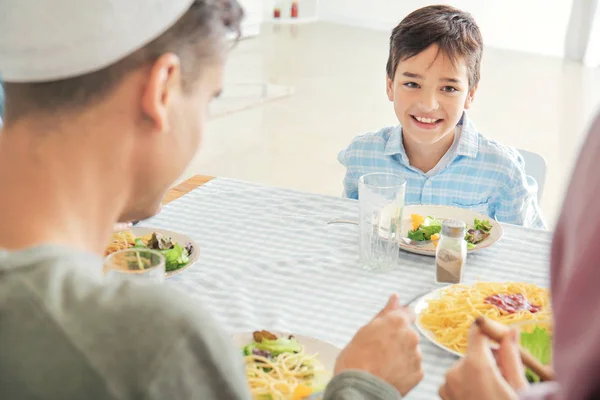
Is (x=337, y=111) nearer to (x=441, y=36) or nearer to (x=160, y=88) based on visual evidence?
(x=441, y=36)

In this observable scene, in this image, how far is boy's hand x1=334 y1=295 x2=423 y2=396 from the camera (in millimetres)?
1192

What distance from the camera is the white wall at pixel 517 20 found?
A: 338 inches

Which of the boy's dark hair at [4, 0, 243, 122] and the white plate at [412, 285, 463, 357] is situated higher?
the boy's dark hair at [4, 0, 243, 122]

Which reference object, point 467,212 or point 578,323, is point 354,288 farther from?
point 578,323

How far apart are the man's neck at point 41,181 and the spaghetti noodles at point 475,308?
2.51ft

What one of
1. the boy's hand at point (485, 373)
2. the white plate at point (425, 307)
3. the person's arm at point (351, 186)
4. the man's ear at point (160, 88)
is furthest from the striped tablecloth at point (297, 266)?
the man's ear at point (160, 88)

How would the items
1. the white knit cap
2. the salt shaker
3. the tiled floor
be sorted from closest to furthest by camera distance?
the white knit cap, the salt shaker, the tiled floor

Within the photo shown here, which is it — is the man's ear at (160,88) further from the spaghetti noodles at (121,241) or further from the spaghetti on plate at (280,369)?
the spaghetti noodles at (121,241)

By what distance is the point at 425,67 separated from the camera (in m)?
2.39

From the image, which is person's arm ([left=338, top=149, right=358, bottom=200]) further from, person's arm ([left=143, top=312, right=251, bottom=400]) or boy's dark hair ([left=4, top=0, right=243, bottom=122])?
person's arm ([left=143, top=312, right=251, bottom=400])

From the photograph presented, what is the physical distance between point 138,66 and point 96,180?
0.14m

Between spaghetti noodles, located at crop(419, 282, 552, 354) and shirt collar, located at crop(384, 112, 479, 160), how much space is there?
877 mm

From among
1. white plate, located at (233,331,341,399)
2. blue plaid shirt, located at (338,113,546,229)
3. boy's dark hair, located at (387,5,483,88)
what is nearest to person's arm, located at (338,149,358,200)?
blue plaid shirt, located at (338,113,546,229)

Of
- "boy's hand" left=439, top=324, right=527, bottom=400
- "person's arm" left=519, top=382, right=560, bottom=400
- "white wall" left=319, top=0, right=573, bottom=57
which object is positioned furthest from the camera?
"white wall" left=319, top=0, right=573, bottom=57
